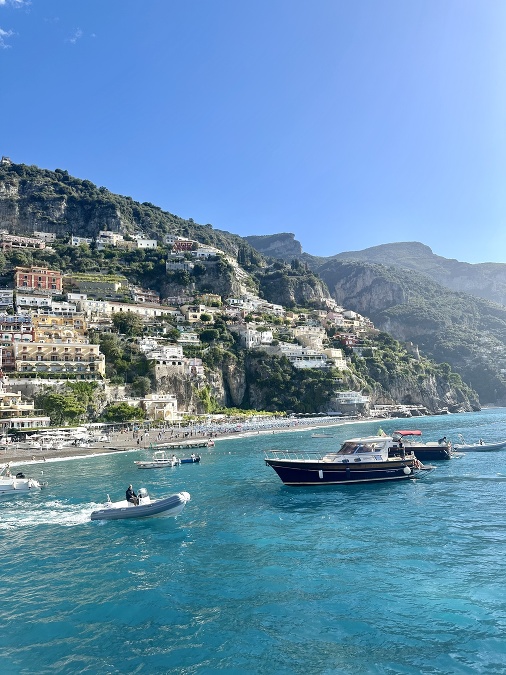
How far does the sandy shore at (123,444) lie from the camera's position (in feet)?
155

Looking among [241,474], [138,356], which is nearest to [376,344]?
[138,356]

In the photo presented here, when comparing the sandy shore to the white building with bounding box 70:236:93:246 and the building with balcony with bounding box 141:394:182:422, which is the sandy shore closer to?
the building with balcony with bounding box 141:394:182:422

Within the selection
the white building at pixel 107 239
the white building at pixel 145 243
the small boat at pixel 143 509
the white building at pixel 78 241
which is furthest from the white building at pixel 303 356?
the small boat at pixel 143 509

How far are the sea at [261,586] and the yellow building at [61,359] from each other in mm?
47963

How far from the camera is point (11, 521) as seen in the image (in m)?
23.8

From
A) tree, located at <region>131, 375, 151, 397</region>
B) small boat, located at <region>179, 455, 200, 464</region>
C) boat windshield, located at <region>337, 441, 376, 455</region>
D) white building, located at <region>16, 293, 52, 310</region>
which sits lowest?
small boat, located at <region>179, 455, 200, 464</region>

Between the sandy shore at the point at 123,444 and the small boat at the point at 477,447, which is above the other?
the sandy shore at the point at 123,444

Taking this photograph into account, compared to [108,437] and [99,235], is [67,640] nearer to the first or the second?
[108,437]

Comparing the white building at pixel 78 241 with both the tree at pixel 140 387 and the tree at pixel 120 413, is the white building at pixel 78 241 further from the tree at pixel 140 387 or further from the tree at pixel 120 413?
the tree at pixel 120 413

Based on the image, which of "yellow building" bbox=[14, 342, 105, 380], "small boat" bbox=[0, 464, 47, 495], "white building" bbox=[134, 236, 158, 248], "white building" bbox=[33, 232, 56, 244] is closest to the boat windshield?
"small boat" bbox=[0, 464, 47, 495]

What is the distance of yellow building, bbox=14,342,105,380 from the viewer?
7238 centimetres

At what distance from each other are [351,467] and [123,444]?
113 ft

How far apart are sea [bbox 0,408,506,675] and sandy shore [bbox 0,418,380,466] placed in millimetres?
21142

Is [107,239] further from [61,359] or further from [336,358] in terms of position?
[336,358]
